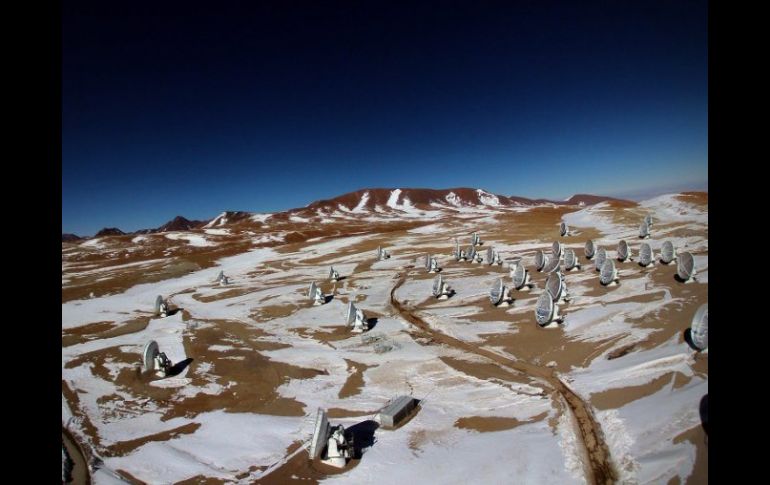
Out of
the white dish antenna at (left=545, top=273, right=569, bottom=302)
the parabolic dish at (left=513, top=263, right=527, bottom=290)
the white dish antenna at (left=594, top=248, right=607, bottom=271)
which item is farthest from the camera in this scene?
the white dish antenna at (left=594, top=248, right=607, bottom=271)

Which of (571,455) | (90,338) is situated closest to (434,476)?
(571,455)

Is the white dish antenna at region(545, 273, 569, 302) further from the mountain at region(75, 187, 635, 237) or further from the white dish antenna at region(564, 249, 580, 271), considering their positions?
the mountain at region(75, 187, 635, 237)

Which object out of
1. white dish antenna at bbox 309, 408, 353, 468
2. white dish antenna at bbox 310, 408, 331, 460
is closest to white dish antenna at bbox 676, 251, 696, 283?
white dish antenna at bbox 309, 408, 353, 468

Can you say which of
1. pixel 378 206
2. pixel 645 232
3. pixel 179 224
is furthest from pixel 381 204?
pixel 645 232

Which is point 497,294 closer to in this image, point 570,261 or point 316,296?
point 570,261
